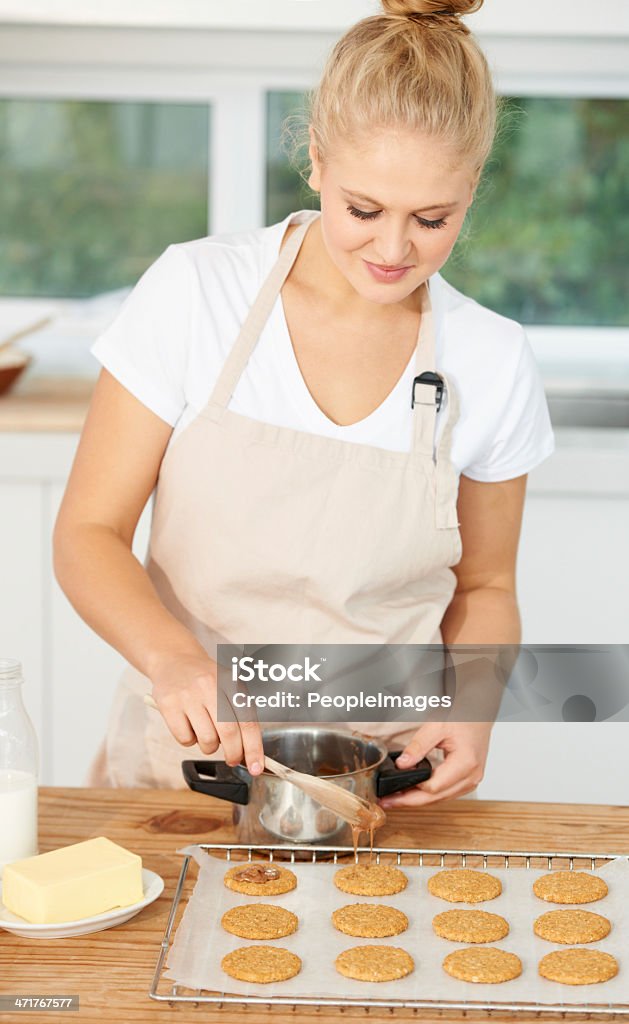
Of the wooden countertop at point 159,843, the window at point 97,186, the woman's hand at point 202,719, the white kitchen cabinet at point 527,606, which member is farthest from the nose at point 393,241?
the window at point 97,186

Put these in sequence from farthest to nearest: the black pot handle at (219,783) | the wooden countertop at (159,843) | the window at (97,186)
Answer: the window at (97,186), the black pot handle at (219,783), the wooden countertop at (159,843)

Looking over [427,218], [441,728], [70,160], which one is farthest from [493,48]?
[441,728]

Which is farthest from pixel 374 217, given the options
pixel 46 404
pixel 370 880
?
pixel 46 404

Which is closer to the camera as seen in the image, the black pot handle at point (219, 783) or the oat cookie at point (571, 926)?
the oat cookie at point (571, 926)

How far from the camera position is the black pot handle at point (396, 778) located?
119cm

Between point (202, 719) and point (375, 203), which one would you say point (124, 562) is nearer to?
point (202, 719)

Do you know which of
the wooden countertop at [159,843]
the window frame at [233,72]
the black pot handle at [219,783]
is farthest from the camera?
the window frame at [233,72]

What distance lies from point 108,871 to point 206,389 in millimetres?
593

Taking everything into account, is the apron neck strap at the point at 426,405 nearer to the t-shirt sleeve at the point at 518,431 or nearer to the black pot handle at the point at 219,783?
the t-shirt sleeve at the point at 518,431

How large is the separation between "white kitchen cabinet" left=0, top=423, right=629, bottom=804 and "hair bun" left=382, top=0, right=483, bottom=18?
117 centimetres

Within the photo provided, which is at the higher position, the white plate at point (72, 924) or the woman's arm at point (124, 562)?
the woman's arm at point (124, 562)

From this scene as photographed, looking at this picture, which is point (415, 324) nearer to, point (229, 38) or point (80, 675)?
point (80, 675)

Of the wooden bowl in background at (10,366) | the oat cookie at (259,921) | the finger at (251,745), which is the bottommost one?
the oat cookie at (259,921)

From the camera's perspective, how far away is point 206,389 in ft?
4.73
